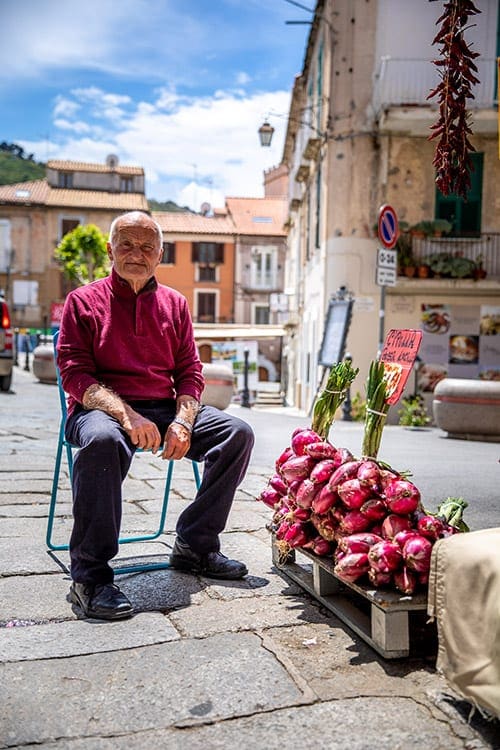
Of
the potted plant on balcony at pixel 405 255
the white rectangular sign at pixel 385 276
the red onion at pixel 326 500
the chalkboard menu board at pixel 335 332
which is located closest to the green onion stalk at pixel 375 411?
the red onion at pixel 326 500

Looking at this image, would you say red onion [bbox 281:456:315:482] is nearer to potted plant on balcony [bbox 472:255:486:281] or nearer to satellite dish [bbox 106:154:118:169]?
potted plant on balcony [bbox 472:255:486:281]

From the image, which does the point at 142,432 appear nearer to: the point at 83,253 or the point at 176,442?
the point at 176,442

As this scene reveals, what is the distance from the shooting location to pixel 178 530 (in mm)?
3393

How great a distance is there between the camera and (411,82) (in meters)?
15.9

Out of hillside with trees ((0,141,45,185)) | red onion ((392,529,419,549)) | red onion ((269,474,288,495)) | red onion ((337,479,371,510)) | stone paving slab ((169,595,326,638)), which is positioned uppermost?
hillside with trees ((0,141,45,185))

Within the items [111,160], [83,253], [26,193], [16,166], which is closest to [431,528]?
[83,253]

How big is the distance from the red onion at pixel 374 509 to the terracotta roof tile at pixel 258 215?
150 feet

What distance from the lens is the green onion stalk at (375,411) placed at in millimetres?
2986

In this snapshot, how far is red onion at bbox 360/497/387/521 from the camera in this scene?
8.64 feet

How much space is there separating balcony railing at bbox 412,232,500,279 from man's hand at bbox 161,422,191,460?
14121 millimetres

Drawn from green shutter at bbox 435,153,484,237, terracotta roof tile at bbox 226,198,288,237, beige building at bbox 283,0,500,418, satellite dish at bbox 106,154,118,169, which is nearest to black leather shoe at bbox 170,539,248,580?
beige building at bbox 283,0,500,418

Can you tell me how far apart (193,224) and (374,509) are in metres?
47.9

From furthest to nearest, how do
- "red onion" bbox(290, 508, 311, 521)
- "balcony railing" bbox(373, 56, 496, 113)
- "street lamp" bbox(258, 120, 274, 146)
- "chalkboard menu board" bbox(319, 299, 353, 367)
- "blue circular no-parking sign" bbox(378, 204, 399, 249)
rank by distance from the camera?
"street lamp" bbox(258, 120, 274, 146), "balcony railing" bbox(373, 56, 496, 113), "chalkboard menu board" bbox(319, 299, 353, 367), "blue circular no-parking sign" bbox(378, 204, 399, 249), "red onion" bbox(290, 508, 311, 521)

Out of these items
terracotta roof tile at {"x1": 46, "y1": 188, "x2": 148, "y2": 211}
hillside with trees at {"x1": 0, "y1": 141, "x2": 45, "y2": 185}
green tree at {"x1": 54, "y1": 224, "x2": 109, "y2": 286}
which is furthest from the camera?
hillside with trees at {"x1": 0, "y1": 141, "x2": 45, "y2": 185}
